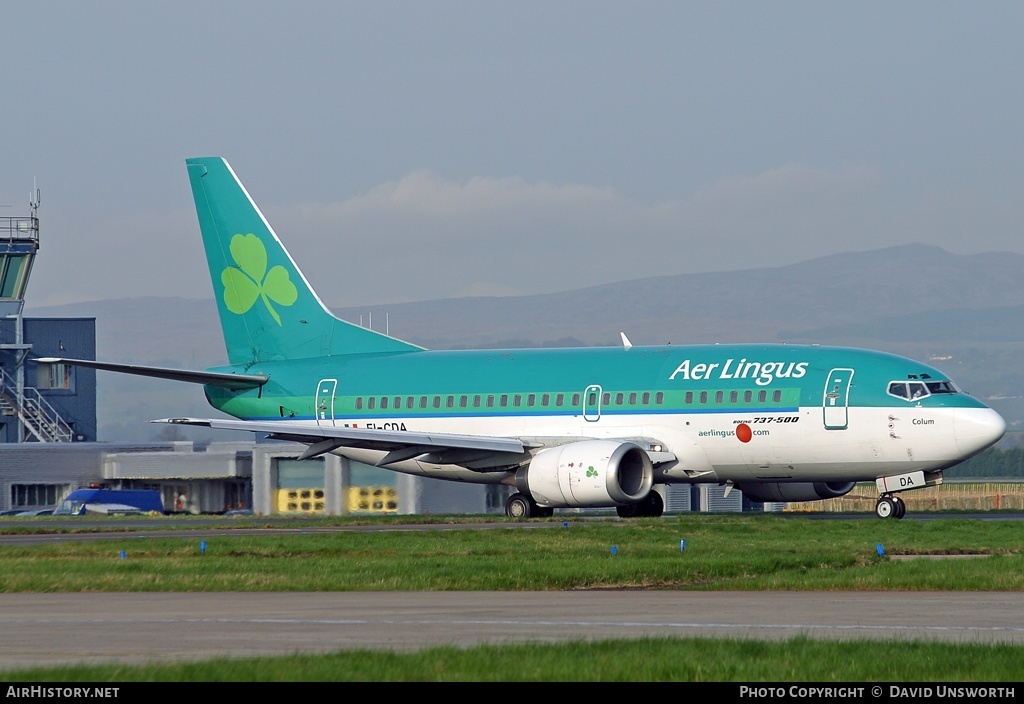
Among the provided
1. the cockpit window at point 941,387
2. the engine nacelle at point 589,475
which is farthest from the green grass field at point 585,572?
the cockpit window at point 941,387

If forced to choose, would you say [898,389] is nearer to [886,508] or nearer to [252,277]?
[886,508]

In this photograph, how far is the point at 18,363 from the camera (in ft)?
260

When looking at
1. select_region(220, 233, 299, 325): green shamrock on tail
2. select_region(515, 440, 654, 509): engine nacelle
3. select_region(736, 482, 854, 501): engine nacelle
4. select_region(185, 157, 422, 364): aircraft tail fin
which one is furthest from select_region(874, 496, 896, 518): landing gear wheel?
select_region(220, 233, 299, 325): green shamrock on tail

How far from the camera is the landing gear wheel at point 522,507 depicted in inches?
1686

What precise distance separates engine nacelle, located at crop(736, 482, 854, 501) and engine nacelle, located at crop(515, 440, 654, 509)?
3589 mm

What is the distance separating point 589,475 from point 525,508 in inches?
138

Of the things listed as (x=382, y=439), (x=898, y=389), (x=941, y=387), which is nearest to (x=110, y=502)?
(x=382, y=439)

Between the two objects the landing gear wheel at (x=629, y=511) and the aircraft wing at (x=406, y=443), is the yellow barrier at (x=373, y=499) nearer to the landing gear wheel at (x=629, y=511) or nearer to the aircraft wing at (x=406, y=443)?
the aircraft wing at (x=406, y=443)

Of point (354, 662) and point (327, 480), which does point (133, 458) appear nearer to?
point (327, 480)

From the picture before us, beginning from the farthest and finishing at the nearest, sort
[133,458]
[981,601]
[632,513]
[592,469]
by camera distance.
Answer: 1. [133,458]
2. [632,513]
3. [592,469]
4. [981,601]

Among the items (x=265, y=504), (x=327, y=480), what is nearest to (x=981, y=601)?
(x=327, y=480)

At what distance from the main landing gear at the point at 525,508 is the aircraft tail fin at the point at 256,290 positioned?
7670 mm

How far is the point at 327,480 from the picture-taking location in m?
54.6

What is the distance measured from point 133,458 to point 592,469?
35.2 meters
